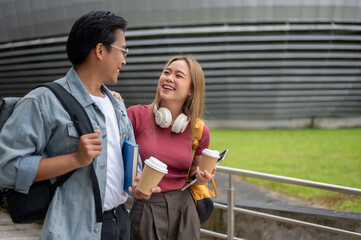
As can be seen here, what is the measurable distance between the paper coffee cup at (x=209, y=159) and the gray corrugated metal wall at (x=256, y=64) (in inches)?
405

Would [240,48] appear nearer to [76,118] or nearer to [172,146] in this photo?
[172,146]

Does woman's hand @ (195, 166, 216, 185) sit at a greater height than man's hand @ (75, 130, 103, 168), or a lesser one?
lesser

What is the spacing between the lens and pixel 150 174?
Result: 1.63 meters

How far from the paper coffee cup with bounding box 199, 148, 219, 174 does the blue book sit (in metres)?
0.48

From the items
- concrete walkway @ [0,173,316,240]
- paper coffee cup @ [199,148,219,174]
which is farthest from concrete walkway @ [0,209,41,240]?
paper coffee cup @ [199,148,219,174]

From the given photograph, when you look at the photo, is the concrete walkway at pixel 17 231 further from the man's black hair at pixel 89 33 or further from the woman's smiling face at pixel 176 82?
the man's black hair at pixel 89 33

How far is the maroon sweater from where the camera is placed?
2.17m

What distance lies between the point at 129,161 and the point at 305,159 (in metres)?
6.59

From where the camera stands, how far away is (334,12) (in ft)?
39.7

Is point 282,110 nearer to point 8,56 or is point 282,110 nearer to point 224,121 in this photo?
point 224,121

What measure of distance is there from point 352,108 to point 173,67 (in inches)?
526

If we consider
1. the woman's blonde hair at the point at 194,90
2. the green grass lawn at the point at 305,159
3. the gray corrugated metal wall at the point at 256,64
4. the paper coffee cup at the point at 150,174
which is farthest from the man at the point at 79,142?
the gray corrugated metal wall at the point at 256,64

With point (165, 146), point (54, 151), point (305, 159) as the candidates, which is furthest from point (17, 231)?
point (305, 159)

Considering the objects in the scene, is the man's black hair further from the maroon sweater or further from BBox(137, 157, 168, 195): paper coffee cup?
the maroon sweater
